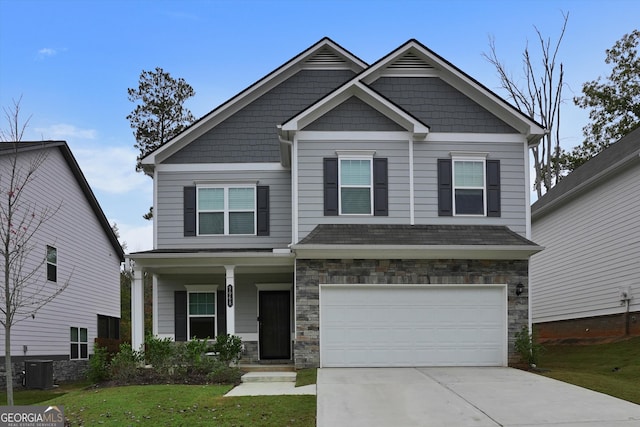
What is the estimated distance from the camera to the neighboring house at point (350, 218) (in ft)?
52.1

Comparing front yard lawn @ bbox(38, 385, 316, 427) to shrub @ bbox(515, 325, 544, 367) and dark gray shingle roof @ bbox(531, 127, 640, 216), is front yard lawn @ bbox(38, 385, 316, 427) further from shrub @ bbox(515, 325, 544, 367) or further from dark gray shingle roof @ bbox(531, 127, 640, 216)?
dark gray shingle roof @ bbox(531, 127, 640, 216)

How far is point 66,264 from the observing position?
880 inches

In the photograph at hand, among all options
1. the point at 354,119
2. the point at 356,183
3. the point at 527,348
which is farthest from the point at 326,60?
the point at 527,348

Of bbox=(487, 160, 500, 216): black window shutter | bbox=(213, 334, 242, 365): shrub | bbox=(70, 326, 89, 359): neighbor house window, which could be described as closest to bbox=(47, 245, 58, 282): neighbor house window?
bbox=(70, 326, 89, 359): neighbor house window

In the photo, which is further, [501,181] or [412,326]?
[501,181]

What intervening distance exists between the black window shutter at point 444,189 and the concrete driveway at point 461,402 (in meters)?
4.29

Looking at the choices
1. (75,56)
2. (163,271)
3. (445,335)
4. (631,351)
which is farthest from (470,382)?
(75,56)

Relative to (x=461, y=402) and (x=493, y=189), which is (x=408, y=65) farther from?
A: (x=461, y=402)

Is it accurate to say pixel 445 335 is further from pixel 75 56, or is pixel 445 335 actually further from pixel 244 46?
pixel 75 56

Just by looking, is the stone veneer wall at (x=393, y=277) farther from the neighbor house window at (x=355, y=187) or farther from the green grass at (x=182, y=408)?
the green grass at (x=182, y=408)

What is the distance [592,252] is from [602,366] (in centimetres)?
603

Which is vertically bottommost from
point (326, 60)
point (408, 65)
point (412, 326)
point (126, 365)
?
point (126, 365)

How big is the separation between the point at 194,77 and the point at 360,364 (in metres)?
22.4

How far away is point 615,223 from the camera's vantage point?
784 inches
